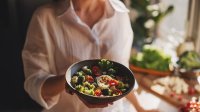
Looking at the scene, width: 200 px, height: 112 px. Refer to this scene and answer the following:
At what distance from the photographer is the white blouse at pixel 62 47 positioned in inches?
50.9

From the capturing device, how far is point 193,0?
208 cm

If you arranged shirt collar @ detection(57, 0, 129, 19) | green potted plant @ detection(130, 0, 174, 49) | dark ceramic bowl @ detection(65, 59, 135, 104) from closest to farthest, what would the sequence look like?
dark ceramic bowl @ detection(65, 59, 135, 104)
shirt collar @ detection(57, 0, 129, 19)
green potted plant @ detection(130, 0, 174, 49)

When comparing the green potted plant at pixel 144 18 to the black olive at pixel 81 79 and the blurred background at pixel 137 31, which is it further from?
the black olive at pixel 81 79

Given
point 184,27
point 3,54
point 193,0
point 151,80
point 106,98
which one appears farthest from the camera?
point 3,54

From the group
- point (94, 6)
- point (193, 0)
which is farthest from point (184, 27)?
point (94, 6)

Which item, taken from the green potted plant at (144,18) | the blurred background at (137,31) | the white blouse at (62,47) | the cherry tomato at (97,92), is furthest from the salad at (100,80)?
the green potted plant at (144,18)

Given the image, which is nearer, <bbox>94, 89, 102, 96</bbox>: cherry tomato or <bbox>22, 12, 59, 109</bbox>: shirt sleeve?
<bbox>94, 89, 102, 96</bbox>: cherry tomato

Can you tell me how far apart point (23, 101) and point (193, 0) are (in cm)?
126

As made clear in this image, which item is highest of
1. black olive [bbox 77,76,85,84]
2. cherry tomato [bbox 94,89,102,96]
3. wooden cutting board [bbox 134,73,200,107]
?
black olive [bbox 77,76,85,84]

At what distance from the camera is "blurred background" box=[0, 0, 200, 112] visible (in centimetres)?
210

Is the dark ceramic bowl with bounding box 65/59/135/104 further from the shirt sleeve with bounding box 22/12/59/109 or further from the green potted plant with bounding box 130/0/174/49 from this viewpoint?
the green potted plant with bounding box 130/0/174/49

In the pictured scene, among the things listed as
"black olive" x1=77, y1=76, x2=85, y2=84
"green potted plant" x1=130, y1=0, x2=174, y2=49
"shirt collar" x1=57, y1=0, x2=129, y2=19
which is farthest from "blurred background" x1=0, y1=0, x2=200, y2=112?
"black olive" x1=77, y1=76, x2=85, y2=84

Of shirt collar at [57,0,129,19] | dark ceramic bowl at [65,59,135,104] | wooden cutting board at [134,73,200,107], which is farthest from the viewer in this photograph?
wooden cutting board at [134,73,200,107]

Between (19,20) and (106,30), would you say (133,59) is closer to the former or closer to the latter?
(106,30)
